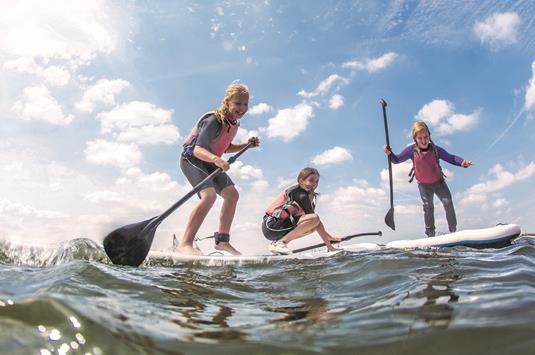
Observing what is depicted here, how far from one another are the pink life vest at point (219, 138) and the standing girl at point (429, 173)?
4.19 m

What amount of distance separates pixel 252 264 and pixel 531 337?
383cm

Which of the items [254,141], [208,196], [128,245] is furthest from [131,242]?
[254,141]

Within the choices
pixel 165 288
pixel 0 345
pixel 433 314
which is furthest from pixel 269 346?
pixel 165 288

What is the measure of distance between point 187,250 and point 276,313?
3.38m

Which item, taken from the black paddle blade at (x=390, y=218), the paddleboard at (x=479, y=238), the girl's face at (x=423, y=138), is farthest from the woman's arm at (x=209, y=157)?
the black paddle blade at (x=390, y=218)

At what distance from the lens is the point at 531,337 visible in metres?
1.47

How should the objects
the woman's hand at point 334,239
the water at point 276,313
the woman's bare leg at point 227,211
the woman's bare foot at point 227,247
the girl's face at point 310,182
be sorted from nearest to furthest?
1. the water at point 276,313
2. the woman's bare foot at point 227,247
3. the woman's bare leg at point 227,211
4. the girl's face at point 310,182
5. the woman's hand at point 334,239

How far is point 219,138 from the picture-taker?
20.5ft

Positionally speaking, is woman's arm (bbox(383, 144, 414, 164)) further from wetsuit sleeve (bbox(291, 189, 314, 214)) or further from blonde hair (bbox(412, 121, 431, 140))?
wetsuit sleeve (bbox(291, 189, 314, 214))

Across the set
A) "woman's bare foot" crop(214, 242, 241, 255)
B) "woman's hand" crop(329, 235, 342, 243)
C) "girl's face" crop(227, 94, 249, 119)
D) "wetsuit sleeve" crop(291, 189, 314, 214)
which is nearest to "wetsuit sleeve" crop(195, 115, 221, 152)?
"girl's face" crop(227, 94, 249, 119)

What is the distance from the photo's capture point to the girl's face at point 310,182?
6.89 metres

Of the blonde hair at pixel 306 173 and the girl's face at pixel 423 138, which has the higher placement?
the girl's face at pixel 423 138

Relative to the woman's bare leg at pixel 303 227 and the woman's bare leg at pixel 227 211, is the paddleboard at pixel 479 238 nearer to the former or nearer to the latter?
the woman's bare leg at pixel 303 227

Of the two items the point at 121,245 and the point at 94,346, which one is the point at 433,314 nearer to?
the point at 94,346
